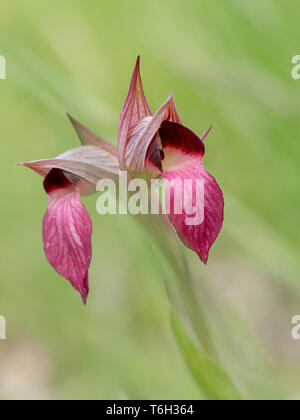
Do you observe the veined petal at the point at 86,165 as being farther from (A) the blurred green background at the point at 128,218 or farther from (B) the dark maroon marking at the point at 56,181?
(A) the blurred green background at the point at 128,218

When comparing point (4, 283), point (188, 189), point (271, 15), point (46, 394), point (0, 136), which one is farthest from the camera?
point (0, 136)

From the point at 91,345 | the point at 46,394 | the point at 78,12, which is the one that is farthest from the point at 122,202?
the point at 78,12

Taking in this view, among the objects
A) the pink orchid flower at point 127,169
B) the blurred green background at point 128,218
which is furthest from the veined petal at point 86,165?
the blurred green background at point 128,218

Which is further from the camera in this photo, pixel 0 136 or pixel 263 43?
pixel 0 136

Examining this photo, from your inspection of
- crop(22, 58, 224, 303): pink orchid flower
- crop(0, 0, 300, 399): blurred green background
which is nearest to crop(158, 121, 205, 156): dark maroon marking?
crop(22, 58, 224, 303): pink orchid flower

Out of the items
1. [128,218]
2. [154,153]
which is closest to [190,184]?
[154,153]

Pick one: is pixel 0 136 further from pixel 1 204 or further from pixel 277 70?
pixel 277 70

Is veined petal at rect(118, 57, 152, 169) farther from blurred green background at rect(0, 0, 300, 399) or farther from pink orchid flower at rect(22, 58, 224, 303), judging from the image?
blurred green background at rect(0, 0, 300, 399)
